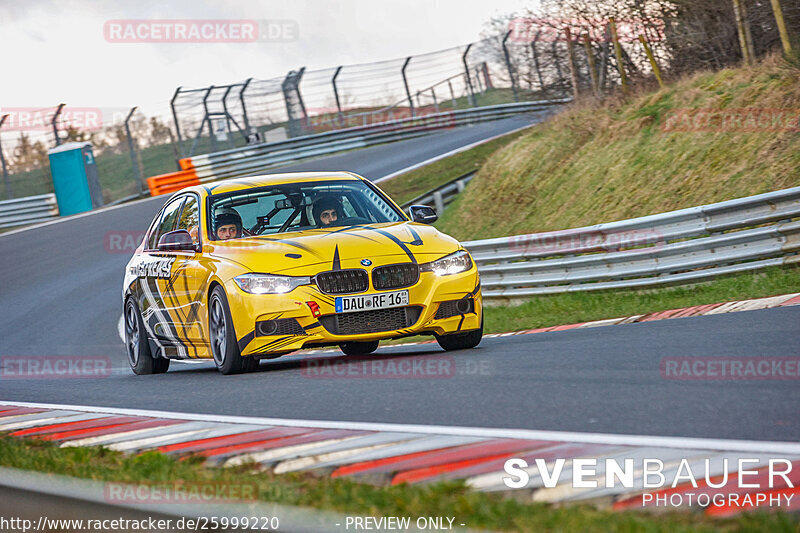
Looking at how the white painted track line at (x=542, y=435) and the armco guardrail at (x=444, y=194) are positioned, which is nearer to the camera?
the white painted track line at (x=542, y=435)

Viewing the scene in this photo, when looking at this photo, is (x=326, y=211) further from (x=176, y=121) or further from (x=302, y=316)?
(x=176, y=121)

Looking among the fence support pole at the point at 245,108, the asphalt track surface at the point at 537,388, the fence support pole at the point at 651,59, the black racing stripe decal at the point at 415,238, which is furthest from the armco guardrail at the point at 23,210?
the black racing stripe decal at the point at 415,238

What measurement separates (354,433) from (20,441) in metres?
2.19

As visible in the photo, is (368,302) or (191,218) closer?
(368,302)

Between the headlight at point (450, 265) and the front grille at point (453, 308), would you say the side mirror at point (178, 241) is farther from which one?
the front grille at point (453, 308)

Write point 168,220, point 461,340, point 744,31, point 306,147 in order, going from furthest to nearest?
point 306,147 < point 744,31 < point 168,220 < point 461,340

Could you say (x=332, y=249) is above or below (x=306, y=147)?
below

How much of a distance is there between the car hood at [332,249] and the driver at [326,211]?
1.17 ft

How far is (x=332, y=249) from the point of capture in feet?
26.7

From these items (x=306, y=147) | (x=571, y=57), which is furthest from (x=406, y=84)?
(x=571, y=57)

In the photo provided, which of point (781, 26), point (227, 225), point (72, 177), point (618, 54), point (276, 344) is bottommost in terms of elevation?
point (276, 344)

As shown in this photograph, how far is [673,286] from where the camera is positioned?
37.8ft

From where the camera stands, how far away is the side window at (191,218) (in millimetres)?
9297

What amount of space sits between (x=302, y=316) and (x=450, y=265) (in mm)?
1275
